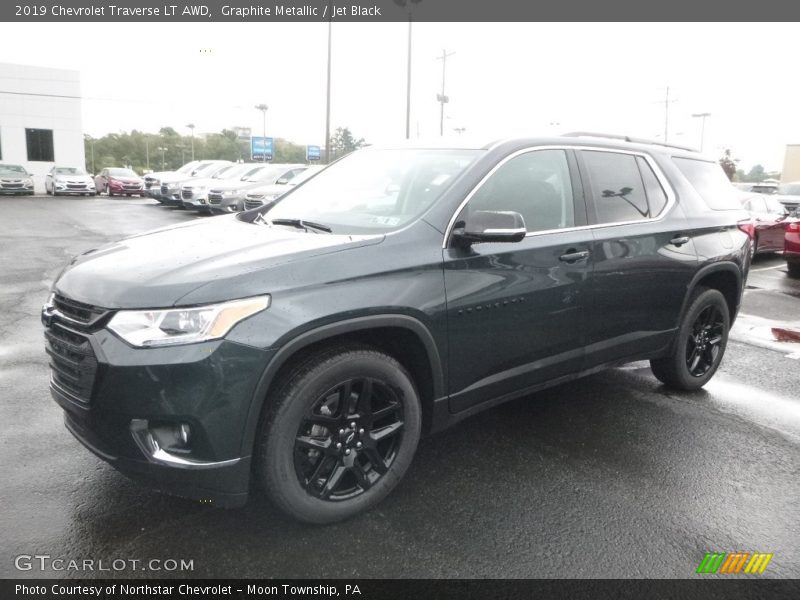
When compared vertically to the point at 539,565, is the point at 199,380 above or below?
above

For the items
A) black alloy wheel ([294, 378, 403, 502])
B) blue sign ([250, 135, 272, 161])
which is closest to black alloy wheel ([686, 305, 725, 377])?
black alloy wheel ([294, 378, 403, 502])

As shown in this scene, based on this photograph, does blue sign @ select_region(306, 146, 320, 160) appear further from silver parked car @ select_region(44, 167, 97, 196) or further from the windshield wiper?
the windshield wiper

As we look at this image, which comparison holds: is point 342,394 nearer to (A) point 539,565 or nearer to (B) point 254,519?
(B) point 254,519

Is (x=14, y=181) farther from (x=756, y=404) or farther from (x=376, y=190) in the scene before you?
(x=756, y=404)

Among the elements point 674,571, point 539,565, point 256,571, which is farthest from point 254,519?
point 674,571

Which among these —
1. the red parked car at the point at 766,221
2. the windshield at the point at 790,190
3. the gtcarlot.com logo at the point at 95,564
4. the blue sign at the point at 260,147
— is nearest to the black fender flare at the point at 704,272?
the gtcarlot.com logo at the point at 95,564

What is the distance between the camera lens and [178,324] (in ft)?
8.18

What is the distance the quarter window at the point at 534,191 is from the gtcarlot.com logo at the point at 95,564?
2149mm

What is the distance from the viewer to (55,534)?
2.80 m

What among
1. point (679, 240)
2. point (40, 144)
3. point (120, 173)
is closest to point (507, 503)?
point (679, 240)

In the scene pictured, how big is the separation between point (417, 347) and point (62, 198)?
102 ft

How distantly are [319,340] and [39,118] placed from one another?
152 feet

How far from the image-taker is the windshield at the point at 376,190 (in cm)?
335

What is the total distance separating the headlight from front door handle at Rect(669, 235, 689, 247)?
3073mm
